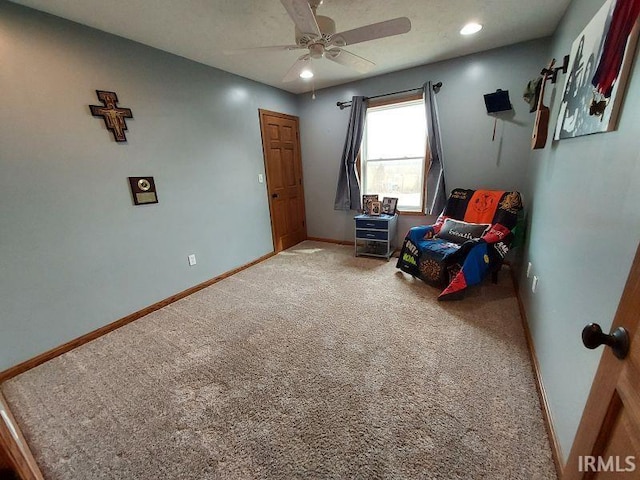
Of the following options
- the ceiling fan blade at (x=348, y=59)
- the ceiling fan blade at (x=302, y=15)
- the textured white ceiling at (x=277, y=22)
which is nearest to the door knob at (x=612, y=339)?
the ceiling fan blade at (x=302, y=15)

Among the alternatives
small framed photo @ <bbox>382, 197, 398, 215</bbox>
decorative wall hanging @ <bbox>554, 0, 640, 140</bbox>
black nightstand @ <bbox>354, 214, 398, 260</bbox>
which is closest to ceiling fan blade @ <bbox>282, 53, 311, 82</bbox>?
decorative wall hanging @ <bbox>554, 0, 640, 140</bbox>

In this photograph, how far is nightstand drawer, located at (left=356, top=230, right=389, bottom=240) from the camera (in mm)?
3457

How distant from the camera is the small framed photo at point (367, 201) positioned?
12.2 ft

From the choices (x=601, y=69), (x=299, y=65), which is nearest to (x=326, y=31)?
(x=299, y=65)

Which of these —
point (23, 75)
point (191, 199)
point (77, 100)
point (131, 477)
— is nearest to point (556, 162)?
point (131, 477)

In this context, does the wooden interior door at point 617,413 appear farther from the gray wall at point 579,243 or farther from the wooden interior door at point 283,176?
the wooden interior door at point 283,176

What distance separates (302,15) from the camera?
138 centimetres

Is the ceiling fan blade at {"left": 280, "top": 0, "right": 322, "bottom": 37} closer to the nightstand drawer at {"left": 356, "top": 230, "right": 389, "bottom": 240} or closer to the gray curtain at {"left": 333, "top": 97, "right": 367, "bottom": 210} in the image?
the gray curtain at {"left": 333, "top": 97, "right": 367, "bottom": 210}

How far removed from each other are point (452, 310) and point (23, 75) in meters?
3.65

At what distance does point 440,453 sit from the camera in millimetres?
1192

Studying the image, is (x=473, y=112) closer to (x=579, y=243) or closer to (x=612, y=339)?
(x=579, y=243)

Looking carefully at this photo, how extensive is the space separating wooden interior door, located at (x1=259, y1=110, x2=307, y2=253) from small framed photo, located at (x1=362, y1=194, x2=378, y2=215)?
46.5 inches

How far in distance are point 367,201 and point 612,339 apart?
328 centimetres

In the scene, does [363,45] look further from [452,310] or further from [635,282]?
[635,282]
